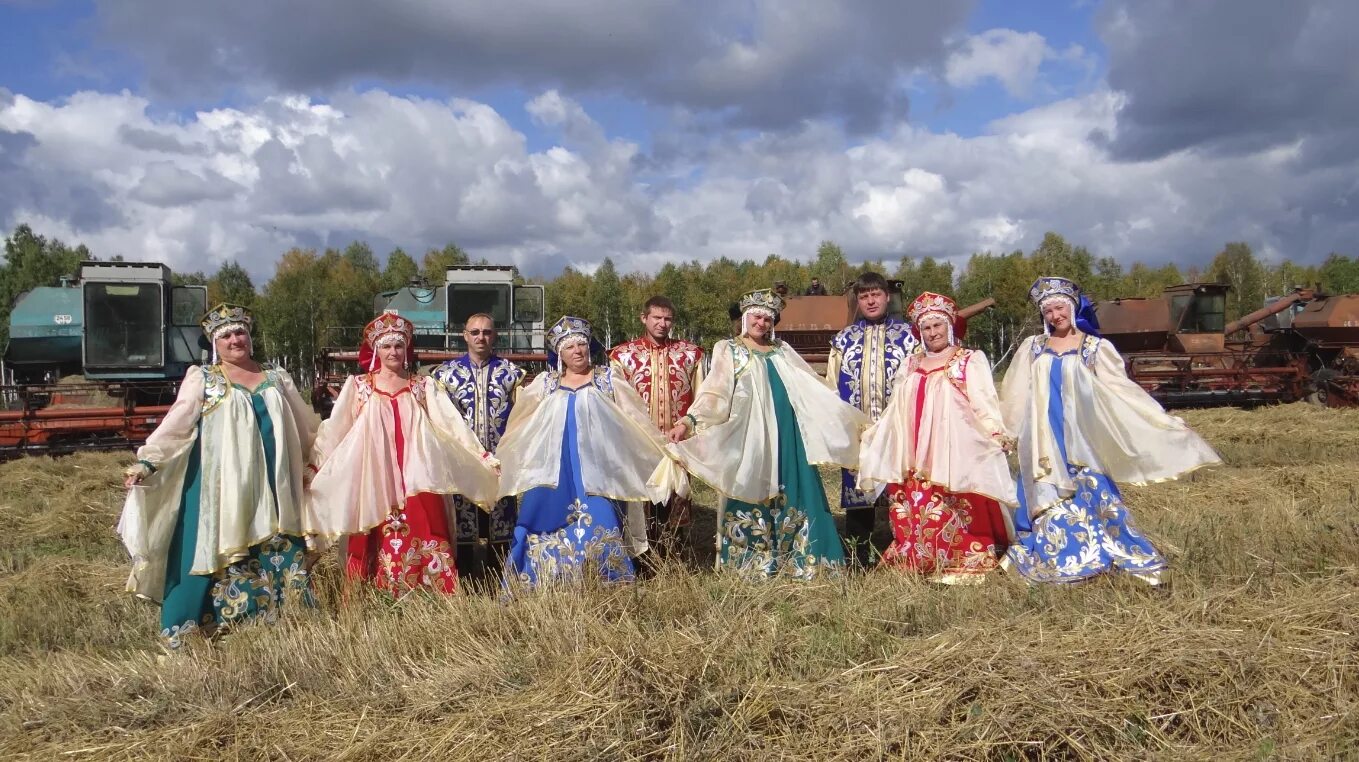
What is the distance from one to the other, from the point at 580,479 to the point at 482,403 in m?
1.03

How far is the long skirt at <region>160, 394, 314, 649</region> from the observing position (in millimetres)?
4375

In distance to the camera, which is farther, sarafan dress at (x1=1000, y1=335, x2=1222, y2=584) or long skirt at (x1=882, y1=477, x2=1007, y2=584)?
long skirt at (x1=882, y1=477, x2=1007, y2=584)

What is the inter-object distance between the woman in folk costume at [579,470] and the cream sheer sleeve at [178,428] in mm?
1512

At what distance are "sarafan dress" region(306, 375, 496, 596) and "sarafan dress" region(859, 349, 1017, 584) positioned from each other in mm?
2250

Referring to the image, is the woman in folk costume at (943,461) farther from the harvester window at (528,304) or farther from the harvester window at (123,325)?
the harvester window at (123,325)

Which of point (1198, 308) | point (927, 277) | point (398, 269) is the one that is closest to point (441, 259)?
point (398, 269)

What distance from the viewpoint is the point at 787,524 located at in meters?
5.16

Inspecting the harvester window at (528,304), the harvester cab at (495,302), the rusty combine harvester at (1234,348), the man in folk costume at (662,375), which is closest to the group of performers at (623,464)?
the man in folk costume at (662,375)

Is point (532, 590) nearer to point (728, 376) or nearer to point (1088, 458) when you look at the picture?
point (728, 376)

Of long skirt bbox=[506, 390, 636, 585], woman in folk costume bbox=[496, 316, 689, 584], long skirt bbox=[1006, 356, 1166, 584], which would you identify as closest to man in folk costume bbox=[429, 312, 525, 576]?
woman in folk costume bbox=[496, 316, 689, 584]

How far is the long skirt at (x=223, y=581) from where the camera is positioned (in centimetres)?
438

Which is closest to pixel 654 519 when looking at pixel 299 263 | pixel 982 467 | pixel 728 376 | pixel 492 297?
pixel 728 376

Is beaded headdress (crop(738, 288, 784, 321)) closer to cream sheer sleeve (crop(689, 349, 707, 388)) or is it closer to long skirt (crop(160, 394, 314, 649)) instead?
cream sheer sleeve (crop(689, 349, 707, 388))

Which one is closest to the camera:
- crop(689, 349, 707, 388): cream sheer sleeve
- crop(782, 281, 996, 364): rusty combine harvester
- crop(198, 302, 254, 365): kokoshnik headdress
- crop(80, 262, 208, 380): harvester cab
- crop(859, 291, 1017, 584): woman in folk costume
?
crop(198, 302, 254, 365): kokoshnik headdress
